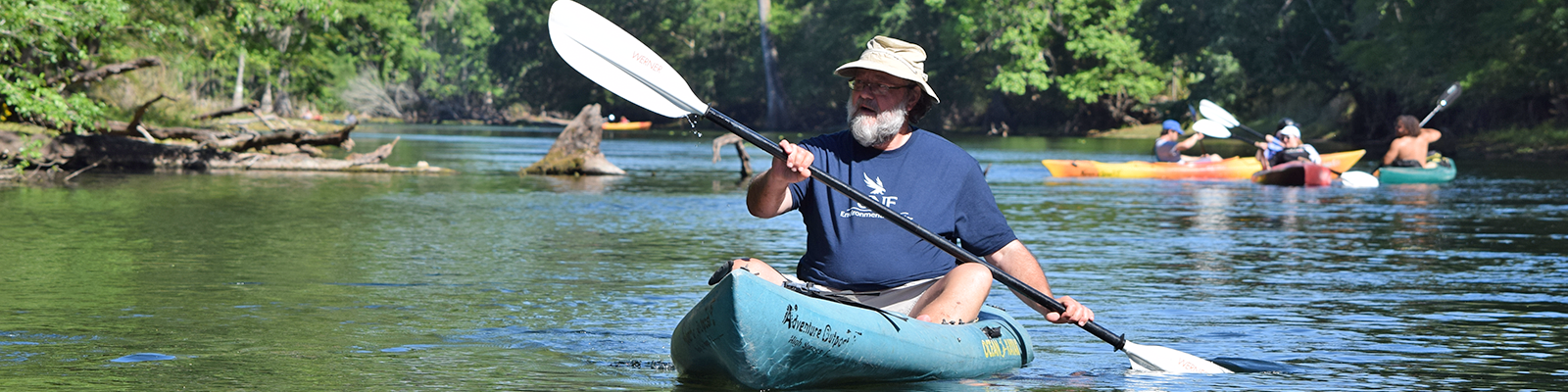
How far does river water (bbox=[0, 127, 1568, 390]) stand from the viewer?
22.9 ft

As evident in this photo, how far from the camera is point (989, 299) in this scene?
10.3 m

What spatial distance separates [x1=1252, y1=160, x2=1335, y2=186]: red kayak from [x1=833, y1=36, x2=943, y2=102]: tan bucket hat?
20337 millimetres

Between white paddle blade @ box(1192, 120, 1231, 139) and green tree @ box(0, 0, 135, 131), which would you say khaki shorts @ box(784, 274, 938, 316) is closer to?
green tree @ box(0, 0, 135, 131)

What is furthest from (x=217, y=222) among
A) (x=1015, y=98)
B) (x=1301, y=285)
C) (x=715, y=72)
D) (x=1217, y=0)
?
(x=715, y=72)

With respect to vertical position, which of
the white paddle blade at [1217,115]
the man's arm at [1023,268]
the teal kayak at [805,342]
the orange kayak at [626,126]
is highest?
the white paddle blade at [1217,115]

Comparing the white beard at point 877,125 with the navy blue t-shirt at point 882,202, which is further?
the navy blue t-shirt at point 882,202

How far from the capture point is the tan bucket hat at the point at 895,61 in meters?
6.07

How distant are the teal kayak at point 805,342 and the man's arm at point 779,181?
44 centimetres

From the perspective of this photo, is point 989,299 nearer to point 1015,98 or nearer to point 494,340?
point 494,340

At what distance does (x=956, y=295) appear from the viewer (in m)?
6.38

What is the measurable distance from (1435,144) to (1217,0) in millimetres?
11840

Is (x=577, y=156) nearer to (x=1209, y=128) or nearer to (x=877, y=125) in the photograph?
(x=1209, y=128)

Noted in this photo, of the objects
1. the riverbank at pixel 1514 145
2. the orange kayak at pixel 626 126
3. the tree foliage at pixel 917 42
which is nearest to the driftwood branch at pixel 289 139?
the tree foliage at pixel 917 42

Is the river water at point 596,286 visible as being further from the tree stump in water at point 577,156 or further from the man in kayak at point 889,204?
the tree stump in water at point 577,156
